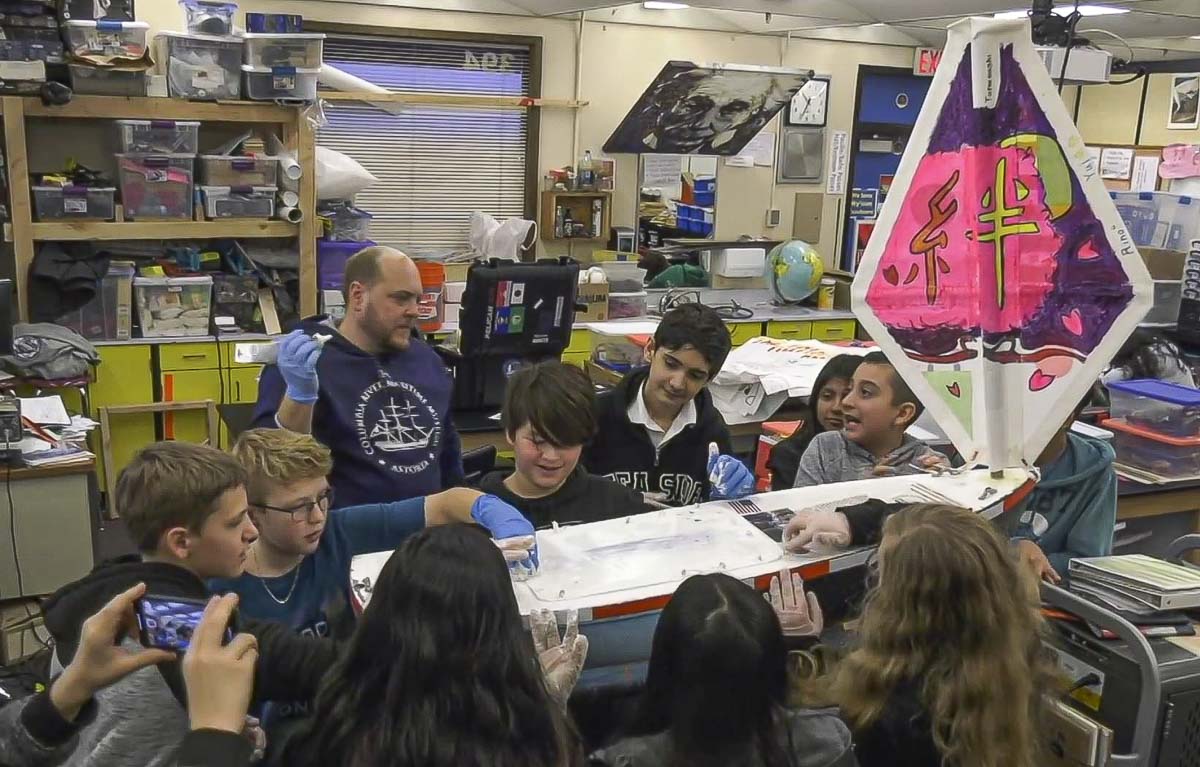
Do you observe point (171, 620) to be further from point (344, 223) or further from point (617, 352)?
point (344, 223)

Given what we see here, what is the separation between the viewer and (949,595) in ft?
4.91

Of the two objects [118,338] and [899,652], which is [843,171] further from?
[899,652]

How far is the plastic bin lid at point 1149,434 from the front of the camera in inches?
136

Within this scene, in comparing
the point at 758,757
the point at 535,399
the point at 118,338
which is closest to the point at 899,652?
the point at 758,757

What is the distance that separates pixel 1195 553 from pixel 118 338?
4346 mm

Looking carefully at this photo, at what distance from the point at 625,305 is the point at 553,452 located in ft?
11.9

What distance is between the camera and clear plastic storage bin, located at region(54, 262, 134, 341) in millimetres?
4598

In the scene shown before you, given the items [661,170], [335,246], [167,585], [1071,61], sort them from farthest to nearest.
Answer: [661,170] < [335,246] < [1071,61] < [167,585]

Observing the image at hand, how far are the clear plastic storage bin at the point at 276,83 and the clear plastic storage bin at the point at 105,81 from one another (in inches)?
17.5

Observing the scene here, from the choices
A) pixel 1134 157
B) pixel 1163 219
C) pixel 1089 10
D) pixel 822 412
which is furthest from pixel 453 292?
pixel 1134 157

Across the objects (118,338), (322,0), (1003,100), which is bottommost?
(118,338)

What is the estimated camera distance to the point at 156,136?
15.4 ft

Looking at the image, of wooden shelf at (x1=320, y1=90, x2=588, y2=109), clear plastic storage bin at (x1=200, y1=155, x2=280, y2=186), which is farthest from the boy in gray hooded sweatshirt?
wooden shelf at (x1=320, y1=90, x2=588, y2=109)

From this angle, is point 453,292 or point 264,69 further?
point 453,292
